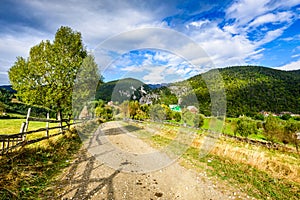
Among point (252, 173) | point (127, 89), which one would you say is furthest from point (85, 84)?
point (252, 173)

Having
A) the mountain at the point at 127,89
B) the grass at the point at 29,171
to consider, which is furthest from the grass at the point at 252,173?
the grass at the point at 29,171

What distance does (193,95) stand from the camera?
426 inches

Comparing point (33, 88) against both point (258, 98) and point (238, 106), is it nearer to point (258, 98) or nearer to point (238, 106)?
point (238, 106)

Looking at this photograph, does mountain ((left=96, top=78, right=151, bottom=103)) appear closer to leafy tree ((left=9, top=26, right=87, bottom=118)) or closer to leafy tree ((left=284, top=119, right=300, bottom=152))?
leafy tree ((left=9, top=26, right=87, bottom=118))

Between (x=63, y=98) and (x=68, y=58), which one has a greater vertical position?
(x=68, y=58)

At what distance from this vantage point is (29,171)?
5.72 m

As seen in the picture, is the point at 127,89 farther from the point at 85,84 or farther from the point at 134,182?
the point at 134,182

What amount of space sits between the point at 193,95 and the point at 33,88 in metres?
11.2

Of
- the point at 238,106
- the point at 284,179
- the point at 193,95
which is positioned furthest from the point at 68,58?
the point at 238,106

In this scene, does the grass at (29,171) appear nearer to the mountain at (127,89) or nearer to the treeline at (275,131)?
the mountain at (127,89)

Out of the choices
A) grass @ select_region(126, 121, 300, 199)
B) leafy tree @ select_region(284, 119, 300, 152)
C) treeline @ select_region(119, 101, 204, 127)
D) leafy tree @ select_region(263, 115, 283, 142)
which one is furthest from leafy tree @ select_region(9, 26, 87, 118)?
leafy tree @ select_region(263, 115, 283, 142)

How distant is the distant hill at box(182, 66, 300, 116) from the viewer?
8343cm

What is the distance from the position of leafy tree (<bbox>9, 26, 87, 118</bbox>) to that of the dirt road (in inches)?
297

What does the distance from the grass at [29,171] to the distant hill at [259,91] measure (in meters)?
72.5
